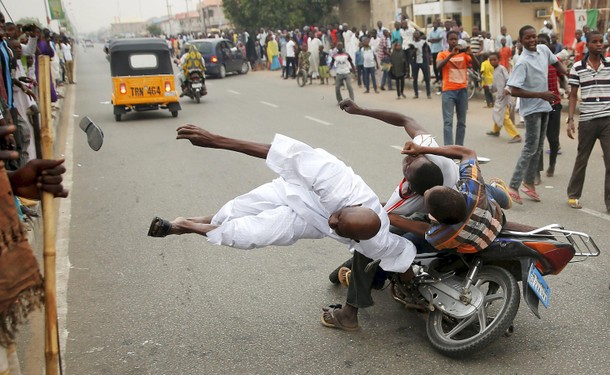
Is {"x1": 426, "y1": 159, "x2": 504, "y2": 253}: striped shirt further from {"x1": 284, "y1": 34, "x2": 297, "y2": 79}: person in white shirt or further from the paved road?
{"x1": 284, "y1": 34, "x2": 297, "y2": 79}: person in white shirt

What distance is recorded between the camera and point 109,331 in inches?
168

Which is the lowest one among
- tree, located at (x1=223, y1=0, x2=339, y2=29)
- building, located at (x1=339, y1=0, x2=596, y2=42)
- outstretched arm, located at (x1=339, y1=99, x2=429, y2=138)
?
outstretched arm, located at (x1=339, y1=99, x2=429, y2=138)

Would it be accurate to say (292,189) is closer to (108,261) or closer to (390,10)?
(108,261)

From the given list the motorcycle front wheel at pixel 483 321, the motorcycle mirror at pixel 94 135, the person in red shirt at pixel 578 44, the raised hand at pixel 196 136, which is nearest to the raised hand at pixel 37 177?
the motorcycle mirror at pixel 94 135

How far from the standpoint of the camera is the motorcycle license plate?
12.0ft

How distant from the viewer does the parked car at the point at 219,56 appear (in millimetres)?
25953

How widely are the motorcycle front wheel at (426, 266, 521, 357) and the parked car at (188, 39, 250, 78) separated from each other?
22.8 m

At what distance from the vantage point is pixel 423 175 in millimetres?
3910

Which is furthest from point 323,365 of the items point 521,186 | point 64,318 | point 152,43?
point 152,43

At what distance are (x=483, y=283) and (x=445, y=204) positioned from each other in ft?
2.19

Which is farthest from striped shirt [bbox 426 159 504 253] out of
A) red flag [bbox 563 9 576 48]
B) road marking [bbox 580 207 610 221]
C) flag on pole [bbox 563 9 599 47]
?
flag on pole [bbox 563 9 599 47]

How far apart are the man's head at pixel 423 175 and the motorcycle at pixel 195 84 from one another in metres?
14.0

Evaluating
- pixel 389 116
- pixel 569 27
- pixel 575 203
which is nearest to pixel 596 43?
pixel 575 203

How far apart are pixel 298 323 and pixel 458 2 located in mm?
25008
